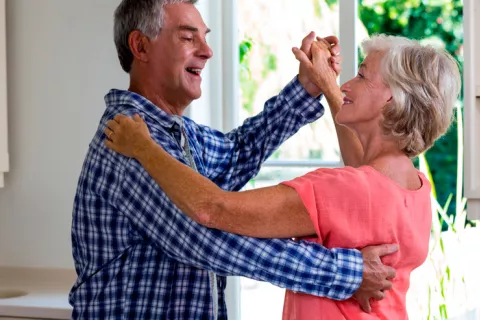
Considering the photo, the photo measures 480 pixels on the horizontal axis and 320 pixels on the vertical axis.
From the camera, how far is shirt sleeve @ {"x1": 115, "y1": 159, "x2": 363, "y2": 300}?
5.40 feet

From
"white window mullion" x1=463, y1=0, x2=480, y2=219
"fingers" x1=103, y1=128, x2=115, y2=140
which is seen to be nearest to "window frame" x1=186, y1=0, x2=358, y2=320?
"white window mullion" x1=463, y1=0, x2=480, y2=219

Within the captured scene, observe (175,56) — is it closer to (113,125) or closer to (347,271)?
(113,125)

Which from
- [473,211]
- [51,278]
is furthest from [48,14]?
[473,211]

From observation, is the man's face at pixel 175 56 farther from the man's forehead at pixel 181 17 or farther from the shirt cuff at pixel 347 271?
the shirt cuff at pixel 347 271

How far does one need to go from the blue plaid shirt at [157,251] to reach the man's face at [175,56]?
0.43 feet

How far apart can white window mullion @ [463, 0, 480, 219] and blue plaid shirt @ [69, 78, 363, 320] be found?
441 mm

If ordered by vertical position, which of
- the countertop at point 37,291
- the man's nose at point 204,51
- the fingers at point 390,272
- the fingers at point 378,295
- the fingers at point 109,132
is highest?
the man's nose at point 204,51

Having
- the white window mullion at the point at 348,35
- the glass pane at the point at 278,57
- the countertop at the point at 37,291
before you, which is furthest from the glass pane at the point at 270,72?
the countertop at the point at 37,291

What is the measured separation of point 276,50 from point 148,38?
1012 millimetres

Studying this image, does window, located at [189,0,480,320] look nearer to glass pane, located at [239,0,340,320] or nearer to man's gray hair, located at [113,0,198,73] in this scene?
glass pane, located at [239,0,340,320]

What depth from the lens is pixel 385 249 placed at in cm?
163

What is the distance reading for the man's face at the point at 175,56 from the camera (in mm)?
2146

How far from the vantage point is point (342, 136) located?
207cm

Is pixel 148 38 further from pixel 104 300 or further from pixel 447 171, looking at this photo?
pixel 447 171
